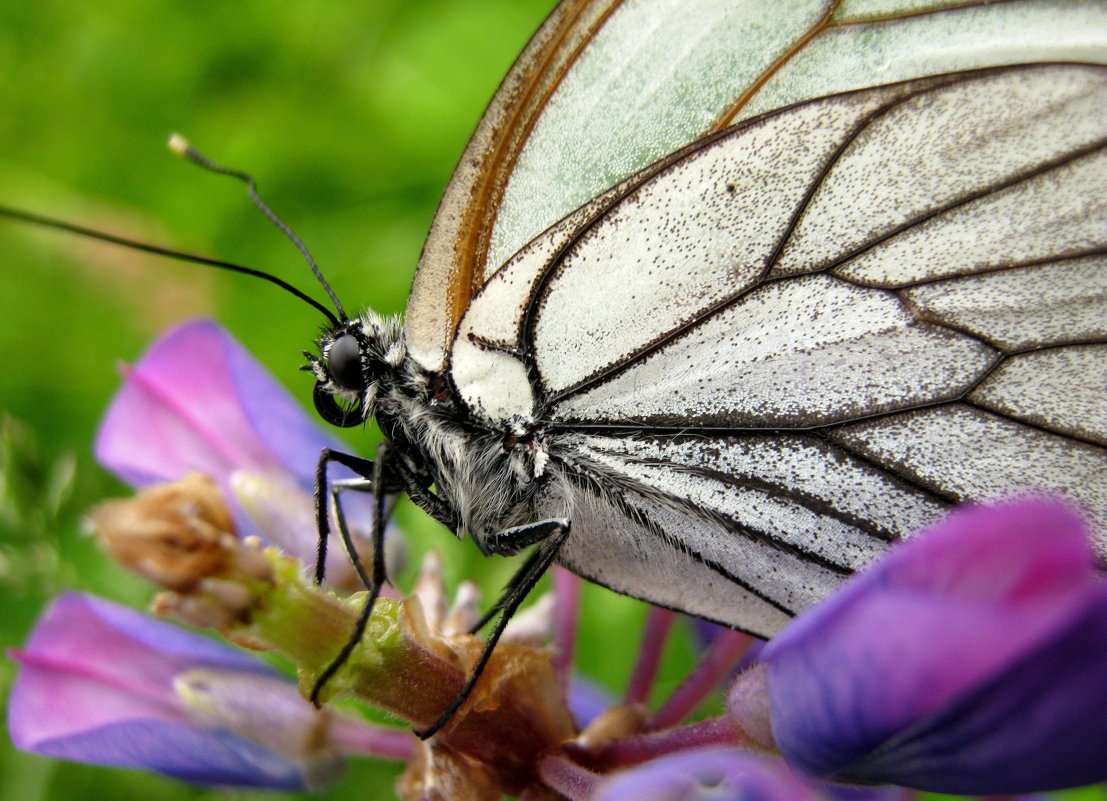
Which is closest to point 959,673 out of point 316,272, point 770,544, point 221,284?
point 770,544

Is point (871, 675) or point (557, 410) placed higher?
point (557, 410)

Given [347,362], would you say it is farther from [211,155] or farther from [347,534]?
[211,155]

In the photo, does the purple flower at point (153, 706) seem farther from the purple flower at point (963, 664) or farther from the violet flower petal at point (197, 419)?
the purple flower at point (963, 664)

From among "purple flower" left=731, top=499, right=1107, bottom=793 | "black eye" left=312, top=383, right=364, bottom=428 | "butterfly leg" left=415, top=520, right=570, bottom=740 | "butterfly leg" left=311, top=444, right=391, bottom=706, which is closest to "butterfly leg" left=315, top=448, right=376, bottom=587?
"butterfly leg" left=311, top=444, right=391, bottom=706

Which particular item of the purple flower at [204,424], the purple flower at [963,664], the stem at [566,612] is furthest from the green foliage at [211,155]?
the purple flower at [963,664]

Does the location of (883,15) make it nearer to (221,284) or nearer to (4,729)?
(221,284)
